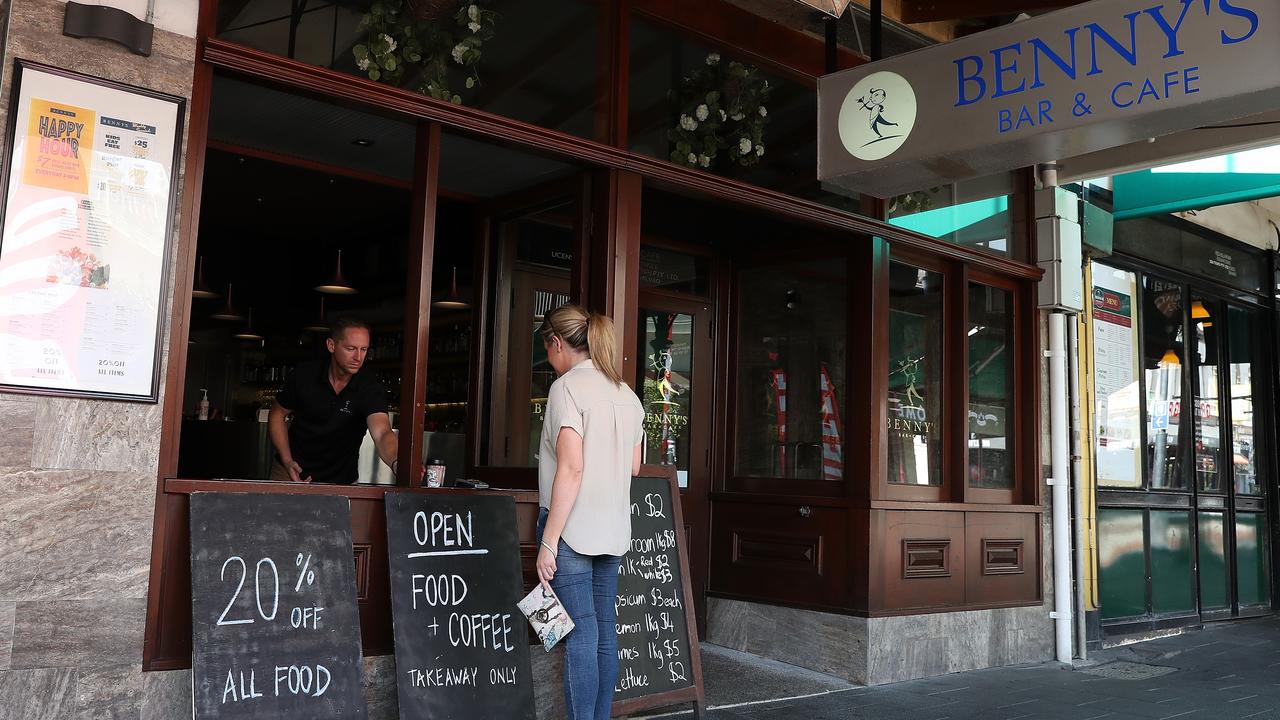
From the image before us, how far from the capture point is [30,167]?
350 cm

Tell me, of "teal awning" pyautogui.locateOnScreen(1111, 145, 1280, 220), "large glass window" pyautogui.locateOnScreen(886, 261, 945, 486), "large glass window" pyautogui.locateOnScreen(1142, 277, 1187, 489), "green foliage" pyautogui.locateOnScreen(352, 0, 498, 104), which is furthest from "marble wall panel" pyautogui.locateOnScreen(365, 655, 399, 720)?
"large glass window" pyautogui.locateOnScreen(1142, 277, 1187, 489)

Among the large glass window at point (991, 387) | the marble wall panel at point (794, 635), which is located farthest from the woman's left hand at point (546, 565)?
the large glass window at point (991, 387)

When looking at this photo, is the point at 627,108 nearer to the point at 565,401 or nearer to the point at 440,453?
the point at 565,401

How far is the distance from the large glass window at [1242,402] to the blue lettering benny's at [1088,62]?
6.78 m

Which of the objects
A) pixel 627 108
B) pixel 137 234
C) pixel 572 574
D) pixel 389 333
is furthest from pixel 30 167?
pixel 389 333

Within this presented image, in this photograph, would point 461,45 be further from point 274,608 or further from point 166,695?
point 166,695

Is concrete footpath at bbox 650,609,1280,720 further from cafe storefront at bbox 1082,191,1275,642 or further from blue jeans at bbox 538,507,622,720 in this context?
blue jeans at bbox 538,507,622,720

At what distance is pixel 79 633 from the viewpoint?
3.48m

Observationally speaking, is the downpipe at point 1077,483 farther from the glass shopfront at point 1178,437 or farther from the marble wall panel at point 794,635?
the marble wall panel at point 794,635

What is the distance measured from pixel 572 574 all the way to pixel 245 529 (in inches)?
45.2

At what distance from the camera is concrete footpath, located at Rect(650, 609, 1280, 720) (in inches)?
208

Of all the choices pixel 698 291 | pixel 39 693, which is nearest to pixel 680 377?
pixel 698 291

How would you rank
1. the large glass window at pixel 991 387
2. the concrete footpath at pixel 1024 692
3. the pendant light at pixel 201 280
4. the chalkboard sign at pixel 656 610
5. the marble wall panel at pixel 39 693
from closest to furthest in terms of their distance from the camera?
1. the marble wall panel at pixel 39 693
2. the chalkboard sign at pixel 656 610
3. the concrete footpath at pixel 1024 692
4. the large glass window at pixel 991 387
5. the pendant light at pixel 201 280

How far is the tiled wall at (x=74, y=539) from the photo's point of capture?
3.40 metres
